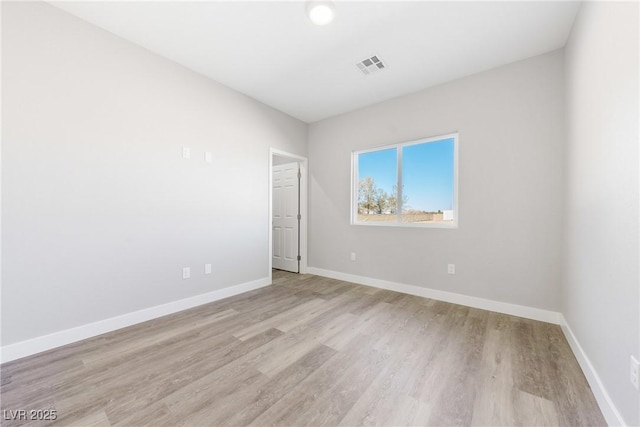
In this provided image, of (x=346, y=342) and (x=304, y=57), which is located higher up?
(x=304, y=57)

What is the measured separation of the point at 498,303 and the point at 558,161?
1.60 m

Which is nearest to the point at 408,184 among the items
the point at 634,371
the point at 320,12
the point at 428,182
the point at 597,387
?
the point at 428,182

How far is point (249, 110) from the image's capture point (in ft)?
11.4

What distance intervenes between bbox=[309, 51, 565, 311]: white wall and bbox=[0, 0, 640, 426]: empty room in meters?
0.02

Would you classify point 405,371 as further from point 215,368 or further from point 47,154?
point 47,154

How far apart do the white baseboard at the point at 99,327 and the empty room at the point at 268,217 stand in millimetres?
18

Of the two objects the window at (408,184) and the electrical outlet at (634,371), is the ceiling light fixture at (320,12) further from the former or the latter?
the electrical outlet at (634,371)

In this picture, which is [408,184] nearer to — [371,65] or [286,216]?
[371,65]

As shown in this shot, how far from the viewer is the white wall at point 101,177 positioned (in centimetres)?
182

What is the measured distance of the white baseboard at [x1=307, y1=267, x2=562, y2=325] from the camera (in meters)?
2.45

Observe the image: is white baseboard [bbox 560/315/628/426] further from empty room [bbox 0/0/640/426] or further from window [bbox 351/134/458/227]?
window [bbox 351/134/458/227]

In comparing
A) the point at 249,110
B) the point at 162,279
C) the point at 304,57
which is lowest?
the point at 162,279

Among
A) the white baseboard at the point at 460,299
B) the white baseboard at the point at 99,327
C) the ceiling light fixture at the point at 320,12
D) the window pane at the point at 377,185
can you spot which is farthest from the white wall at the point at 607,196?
the white baseboard at the point at 99,327

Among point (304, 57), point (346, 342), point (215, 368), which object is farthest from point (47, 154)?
point (346, 342)
